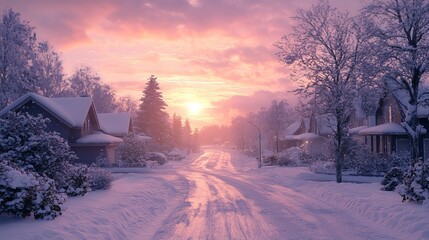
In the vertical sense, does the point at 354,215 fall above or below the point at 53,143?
below

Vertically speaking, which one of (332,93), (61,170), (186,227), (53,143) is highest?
(332,93)

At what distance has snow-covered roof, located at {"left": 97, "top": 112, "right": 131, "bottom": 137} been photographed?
174 feet

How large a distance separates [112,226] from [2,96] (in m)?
34.8

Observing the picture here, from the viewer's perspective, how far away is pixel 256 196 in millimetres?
20672

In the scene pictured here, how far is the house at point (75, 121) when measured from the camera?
3712 cm

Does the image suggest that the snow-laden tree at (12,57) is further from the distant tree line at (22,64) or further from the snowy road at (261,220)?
the snowy road at (261,220)

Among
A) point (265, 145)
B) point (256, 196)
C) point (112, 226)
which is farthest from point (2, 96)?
point (265, 145)

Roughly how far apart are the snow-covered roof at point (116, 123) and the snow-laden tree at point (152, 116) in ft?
23.5

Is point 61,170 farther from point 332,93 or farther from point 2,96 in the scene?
point 2,96

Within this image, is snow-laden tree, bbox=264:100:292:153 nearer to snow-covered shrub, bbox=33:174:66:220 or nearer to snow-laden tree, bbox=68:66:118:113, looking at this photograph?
snow-laden tree, bbox=68:66:118:113

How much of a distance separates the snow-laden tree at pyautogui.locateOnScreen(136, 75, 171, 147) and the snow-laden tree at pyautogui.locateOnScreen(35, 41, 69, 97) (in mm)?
12575

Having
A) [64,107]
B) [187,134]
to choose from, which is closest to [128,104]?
[187,134]

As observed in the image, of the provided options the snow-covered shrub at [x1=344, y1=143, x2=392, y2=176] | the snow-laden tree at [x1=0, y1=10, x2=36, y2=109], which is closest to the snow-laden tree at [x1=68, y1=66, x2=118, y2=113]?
the snow-laden tree at [x1=0, y1=10, x2=36, y2=109]

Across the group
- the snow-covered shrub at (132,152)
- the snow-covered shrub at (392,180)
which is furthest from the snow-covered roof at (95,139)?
the snow-covered shrub at (392,180)
